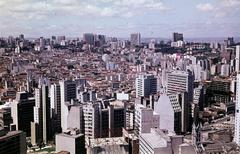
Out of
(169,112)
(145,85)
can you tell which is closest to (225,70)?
(145,85)

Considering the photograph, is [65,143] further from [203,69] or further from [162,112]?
[203,69]

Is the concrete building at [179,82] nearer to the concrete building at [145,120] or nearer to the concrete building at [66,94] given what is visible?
the concrete building at [66,94]

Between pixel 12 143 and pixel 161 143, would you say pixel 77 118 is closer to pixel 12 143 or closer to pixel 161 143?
pixel 12 143

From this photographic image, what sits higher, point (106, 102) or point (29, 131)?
point (106, 102)

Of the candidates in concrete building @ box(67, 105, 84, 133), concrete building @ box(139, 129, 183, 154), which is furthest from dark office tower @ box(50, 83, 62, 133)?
concrete building @ box(139, 129, 183, 154)

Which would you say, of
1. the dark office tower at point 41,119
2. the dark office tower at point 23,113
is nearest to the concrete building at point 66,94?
the dark office tower at point 41,119

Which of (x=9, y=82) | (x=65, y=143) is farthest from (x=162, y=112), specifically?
(x=9, y=82)
